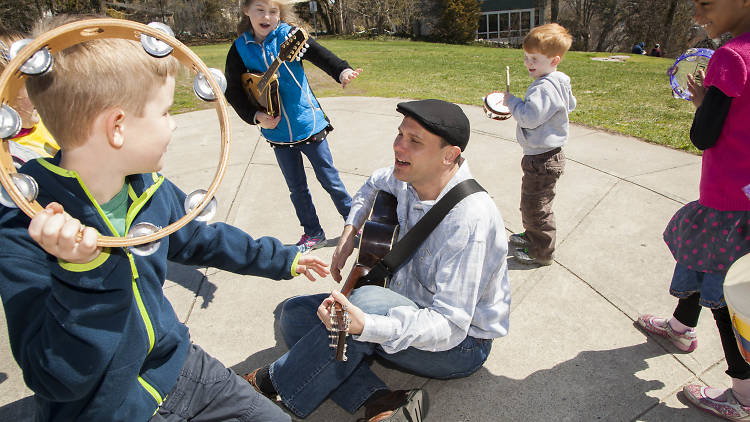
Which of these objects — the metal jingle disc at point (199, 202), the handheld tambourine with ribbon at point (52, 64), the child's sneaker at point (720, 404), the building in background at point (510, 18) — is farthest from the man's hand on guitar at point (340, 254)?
the building in background at point (510, 18)

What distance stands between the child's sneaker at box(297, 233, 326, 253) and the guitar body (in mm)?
1066

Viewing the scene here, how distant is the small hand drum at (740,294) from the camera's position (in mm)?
1577

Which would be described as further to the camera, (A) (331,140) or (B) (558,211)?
(A) (331,140)

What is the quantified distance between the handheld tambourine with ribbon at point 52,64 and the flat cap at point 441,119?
99cm

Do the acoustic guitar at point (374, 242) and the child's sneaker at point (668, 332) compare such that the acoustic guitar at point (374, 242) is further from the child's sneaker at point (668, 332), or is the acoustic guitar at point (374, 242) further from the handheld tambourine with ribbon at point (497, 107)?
the child's sneaker at point (668, 332)

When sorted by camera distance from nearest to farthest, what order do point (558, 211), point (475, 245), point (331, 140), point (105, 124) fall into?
point (105, 124) < point (475, 245) < point (558, 211) < point (331, 140)

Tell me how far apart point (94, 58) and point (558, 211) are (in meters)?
3.94

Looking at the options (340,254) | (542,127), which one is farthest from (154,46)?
(542,127)

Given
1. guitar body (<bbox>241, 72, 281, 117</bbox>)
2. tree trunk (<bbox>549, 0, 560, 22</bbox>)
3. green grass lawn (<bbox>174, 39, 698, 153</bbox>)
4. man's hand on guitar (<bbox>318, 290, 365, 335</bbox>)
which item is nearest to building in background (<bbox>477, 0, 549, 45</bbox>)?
tree trunk (<bbox>549, 0, 560, 22</bbox>)

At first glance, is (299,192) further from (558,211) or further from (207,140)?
(207,140)

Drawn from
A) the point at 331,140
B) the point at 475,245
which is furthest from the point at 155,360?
the point at 331,140

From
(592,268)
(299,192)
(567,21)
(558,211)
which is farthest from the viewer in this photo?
(567,21)

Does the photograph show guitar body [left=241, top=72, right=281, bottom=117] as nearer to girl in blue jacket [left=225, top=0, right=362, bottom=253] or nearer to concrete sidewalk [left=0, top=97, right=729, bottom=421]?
girl in blue jacket [left=225, top=0, right=362, bottom=253]

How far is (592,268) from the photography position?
355cm
